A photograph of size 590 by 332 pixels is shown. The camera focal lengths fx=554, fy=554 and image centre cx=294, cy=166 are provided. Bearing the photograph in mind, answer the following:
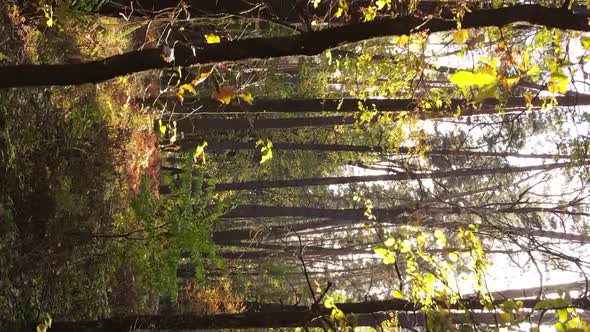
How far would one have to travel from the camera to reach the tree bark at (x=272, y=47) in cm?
367

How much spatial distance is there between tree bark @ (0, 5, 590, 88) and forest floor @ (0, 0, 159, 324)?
206cm

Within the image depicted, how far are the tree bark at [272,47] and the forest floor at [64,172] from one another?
6.77ft

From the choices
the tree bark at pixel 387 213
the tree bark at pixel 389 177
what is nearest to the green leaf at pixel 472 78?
the tree bark at pixel 387 213

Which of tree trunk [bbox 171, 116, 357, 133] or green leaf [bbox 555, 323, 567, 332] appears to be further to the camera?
tree trunk [bbox 171, 116, 357, 133]

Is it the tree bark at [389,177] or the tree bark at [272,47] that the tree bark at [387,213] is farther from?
the tree bark at [272,47]

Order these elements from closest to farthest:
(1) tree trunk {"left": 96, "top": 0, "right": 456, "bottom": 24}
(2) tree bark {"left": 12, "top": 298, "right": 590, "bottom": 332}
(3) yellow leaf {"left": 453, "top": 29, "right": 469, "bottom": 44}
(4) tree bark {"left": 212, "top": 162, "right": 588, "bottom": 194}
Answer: (3) yellow leaf {"left": 453, "top": 29, "right": 469, "bottom": 44}
(2) tree bark {"left": 12, "top": 298, "right": 590, "bottom": 332}
(1) tree trunk {"left": 96, "top": 0, "right": 456, "bottom": 24}
(4) tree bark {"left": 212, "top": 162, "right": 588, "bottom": 194}

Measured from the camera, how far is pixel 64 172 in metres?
7.38

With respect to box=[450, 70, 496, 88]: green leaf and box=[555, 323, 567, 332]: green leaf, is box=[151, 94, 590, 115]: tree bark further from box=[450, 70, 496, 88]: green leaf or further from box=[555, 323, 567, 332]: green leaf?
box=[450, 70, 496, 88]: green leaf

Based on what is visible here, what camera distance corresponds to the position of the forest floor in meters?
6.23

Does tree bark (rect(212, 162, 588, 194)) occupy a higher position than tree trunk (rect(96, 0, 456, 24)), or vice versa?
tree trunk (rect(96, 0, 456, 24))

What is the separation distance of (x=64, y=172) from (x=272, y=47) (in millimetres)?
4656

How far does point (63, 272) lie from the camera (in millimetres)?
7074

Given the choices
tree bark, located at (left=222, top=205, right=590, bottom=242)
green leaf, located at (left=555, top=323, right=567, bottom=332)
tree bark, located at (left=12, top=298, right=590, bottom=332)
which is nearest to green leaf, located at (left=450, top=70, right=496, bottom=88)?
green leaf, located at (left=555, top=323, right=567, bottom=332)

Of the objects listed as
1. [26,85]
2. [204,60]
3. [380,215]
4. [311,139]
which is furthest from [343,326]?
[311,139]
